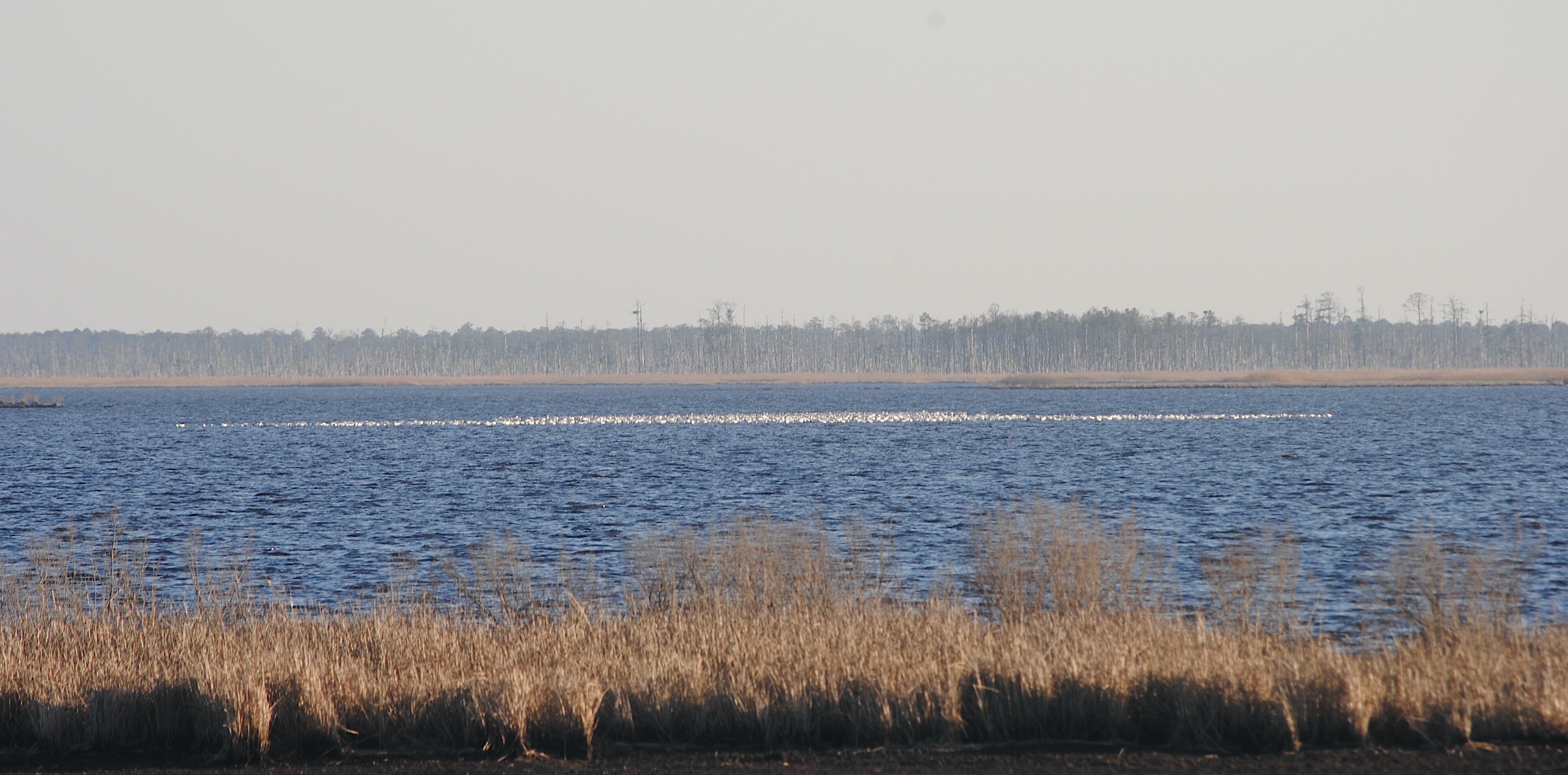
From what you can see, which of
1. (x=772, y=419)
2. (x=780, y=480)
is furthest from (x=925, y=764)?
(x=772, y=419)

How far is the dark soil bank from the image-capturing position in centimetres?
952

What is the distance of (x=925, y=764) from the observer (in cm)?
993

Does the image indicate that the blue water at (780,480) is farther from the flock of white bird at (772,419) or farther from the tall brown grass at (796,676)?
the tall brown grass at (796,676)

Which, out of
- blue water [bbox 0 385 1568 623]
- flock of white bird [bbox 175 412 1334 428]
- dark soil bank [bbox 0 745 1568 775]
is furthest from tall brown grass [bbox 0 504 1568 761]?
flock of white bird [bbox 175 412 1334 428]

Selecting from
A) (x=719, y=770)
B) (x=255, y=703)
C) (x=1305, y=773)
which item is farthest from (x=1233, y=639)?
(x=255, y=703)

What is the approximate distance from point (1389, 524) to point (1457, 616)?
64.8ft

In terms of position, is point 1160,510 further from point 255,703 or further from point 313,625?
point 255,703

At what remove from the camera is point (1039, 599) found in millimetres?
15109

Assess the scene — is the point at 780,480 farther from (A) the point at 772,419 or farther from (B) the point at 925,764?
(A) the point at 772,419

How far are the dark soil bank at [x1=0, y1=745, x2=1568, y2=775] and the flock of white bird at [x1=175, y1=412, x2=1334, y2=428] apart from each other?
75.2m

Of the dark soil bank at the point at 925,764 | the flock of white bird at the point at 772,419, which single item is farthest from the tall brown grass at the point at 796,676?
the flock of white bird at the point at 772,419

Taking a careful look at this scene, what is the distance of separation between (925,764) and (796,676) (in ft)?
5.81

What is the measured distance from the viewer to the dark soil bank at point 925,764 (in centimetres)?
952

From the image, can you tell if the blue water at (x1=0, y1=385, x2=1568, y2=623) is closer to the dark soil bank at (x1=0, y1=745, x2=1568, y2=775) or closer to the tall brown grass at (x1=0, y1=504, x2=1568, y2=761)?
the tall brown grass at (x1=0, y1=504, x2=1568, y2=761)
